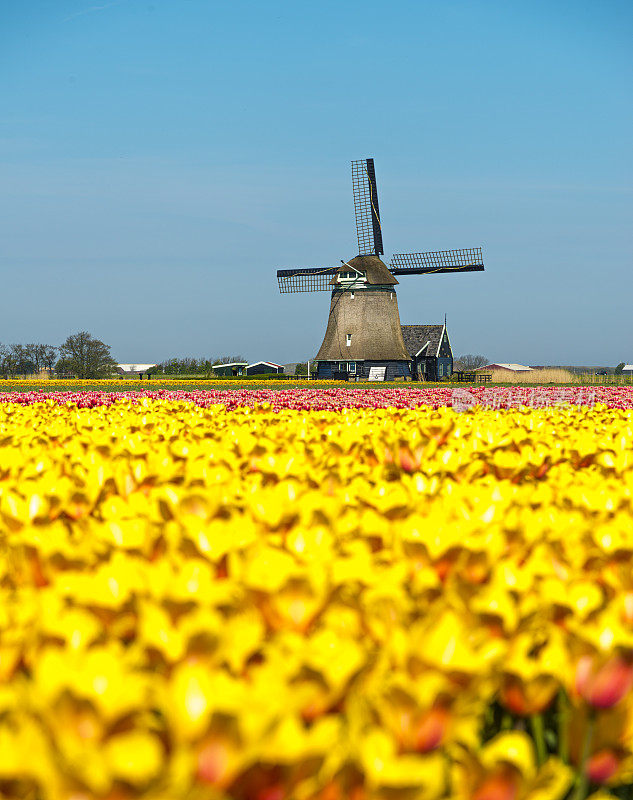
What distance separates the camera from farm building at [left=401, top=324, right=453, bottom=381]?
209 feet

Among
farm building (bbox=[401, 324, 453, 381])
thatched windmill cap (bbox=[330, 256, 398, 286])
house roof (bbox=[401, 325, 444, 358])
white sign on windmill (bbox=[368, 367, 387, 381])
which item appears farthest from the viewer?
house roof (bbox=[401, 325, 444, 358])

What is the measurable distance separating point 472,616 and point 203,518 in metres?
0.94

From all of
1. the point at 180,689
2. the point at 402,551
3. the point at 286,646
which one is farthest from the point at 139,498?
the point at 180,689

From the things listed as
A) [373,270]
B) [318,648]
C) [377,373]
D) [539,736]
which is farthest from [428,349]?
[318,648]

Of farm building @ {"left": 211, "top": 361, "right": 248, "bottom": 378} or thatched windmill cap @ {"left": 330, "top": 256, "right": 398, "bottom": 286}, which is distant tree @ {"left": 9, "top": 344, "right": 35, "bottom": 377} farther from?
thatched windmill cap @ {"left": 330, "top": 256, "right": 398, "bottom": 286}

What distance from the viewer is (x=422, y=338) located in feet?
212

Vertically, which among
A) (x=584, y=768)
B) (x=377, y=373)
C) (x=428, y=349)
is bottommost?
(x=584, y=768)

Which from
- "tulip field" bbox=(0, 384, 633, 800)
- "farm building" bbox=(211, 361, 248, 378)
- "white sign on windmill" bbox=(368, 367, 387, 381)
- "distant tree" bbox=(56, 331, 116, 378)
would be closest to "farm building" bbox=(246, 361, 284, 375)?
"farm building" bbox=(211, 361, 248, 378)

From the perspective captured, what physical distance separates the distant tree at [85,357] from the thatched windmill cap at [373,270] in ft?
121

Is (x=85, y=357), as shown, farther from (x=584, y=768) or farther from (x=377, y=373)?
(x=584, y=768)

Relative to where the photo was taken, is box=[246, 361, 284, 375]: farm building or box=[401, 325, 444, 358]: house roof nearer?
box=[401, 325, 444, 358]: house roof

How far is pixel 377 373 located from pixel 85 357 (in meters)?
39.0

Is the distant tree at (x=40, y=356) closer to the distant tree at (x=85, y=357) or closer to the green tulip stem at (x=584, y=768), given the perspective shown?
the distant tree at (x=85, y=357)

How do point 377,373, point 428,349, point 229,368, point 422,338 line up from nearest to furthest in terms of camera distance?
point 377,373 < point 428,349 < point 422,338 < point 229,368
